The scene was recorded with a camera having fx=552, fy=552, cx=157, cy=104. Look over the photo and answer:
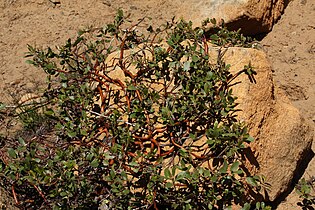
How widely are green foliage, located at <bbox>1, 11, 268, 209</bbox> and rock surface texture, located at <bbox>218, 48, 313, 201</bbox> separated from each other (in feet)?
0.27

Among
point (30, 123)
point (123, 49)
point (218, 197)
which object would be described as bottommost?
point (218, 197)

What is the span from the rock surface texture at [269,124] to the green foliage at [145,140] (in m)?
0.08

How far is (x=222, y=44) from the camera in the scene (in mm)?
3805

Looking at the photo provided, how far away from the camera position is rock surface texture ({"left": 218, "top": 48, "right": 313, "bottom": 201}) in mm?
3490

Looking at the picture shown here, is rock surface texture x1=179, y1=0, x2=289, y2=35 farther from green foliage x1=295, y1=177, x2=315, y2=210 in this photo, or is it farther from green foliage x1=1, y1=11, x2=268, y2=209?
green foliage x1=295, y1=177, x2=315, y2=210

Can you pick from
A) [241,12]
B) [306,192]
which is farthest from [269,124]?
[241,12]

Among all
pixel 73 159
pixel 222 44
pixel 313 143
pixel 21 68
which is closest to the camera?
pixel 73 159

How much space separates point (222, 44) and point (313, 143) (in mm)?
1029

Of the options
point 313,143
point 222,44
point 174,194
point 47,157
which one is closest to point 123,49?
point 222,44

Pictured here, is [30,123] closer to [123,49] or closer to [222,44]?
[123,49]

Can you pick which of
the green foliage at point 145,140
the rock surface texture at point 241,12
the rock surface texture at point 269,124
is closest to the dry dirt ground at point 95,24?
the rock surface texture at point 241,12

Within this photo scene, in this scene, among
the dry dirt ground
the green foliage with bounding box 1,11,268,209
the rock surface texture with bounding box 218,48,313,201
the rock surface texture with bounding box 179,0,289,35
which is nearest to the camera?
the green foliage with bounding box 1,11,268,209

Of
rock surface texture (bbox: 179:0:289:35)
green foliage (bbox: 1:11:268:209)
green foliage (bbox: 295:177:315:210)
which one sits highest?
rock surface texture (bbox: 179:0:289:35)

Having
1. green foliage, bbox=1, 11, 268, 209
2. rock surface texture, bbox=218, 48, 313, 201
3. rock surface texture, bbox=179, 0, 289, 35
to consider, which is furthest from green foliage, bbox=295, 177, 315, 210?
rock surface texture, bbox=179, 0, 289, 35
